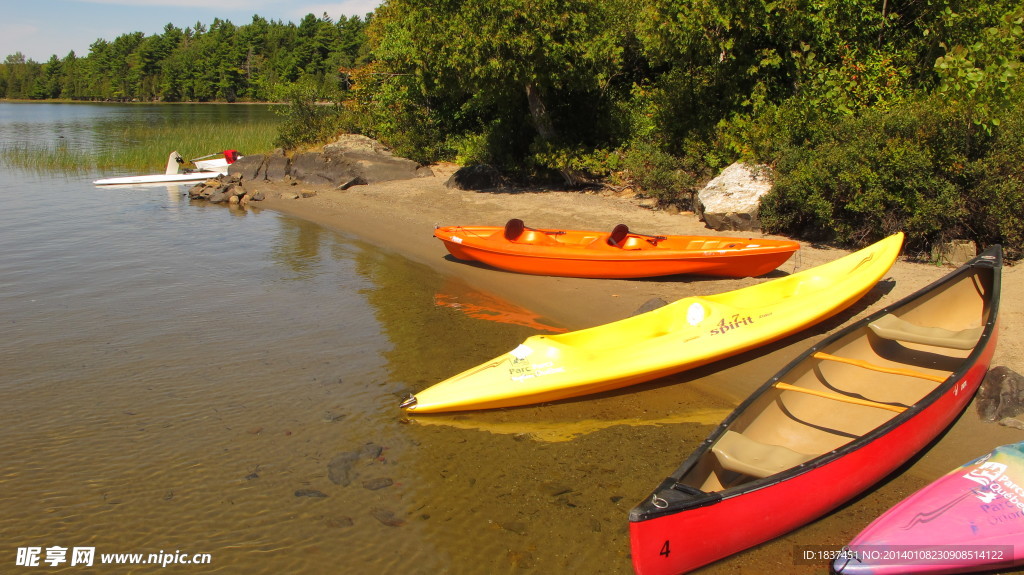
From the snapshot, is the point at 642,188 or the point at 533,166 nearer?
the point at 642,188

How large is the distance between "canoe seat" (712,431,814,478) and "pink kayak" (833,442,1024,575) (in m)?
0.64

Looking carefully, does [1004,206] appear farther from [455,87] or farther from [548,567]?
[455,87]

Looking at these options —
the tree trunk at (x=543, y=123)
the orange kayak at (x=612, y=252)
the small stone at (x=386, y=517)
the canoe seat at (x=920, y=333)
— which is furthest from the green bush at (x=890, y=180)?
the small stone at (x=386, y=517)

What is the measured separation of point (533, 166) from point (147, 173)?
53.2ft

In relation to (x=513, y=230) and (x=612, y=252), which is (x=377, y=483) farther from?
(x=513, y=230)

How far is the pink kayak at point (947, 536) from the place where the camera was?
3982mm

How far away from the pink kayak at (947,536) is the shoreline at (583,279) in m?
1.22

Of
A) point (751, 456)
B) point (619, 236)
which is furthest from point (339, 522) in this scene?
point (619, 236)

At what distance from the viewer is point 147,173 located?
2584 centimetres

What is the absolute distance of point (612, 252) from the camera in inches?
396

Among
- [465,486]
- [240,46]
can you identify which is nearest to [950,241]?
[465,486]

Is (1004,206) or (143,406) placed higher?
(1004,206)

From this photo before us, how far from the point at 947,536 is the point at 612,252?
21.0 ft

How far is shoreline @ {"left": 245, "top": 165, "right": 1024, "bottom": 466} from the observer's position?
7.00m
